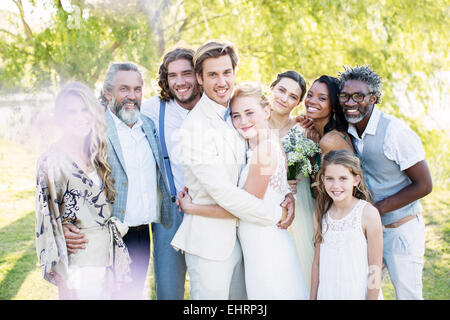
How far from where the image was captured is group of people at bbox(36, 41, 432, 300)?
259 centimetres

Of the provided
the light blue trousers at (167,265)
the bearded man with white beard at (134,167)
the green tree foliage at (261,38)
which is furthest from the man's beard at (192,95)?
the green tree foliage at (261,38)

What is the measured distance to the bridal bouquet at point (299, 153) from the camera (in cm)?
283

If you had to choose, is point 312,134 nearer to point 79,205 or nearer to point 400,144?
point 400,144

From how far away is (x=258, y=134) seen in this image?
2605 millimetres

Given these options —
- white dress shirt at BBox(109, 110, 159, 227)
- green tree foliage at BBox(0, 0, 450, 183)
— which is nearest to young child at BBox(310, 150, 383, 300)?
white dress shirt at BBox(109, 110, 159, 227)

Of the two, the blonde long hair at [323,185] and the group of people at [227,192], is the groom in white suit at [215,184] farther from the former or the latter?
the blonde long hair at [323,185]

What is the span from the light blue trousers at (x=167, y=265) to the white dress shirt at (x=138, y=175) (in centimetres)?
25

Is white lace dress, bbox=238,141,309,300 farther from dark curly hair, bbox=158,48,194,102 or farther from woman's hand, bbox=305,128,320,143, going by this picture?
dark curly hair, bbox=158,48,194,102

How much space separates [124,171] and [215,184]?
74cm

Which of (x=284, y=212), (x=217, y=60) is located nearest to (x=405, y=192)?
(x=284, y=212)

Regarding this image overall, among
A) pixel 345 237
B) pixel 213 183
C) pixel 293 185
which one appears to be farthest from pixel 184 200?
pixel 345 237

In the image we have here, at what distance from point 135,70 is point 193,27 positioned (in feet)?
11.9

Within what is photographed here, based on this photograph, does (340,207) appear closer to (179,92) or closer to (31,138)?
(179,92)

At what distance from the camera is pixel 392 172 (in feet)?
9.89
